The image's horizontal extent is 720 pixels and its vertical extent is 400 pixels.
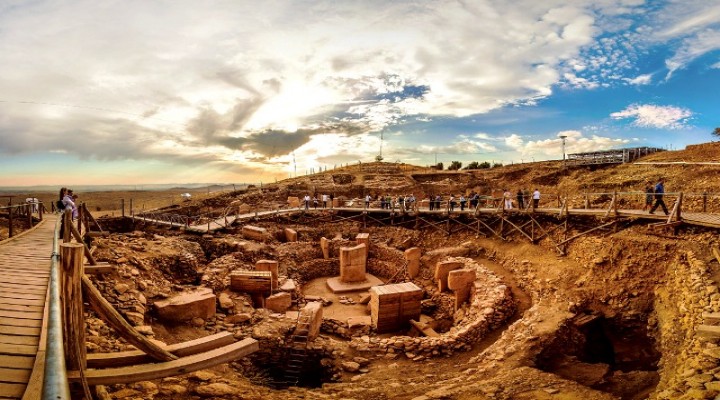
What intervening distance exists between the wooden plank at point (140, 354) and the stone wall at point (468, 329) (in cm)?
513

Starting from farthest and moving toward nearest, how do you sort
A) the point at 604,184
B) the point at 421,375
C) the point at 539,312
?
1. the point at 604,184
2. the point at 539,312
3. the point at 421,375

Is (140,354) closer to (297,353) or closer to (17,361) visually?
(17,361)

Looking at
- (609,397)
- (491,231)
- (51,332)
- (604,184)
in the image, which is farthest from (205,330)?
(604,184)

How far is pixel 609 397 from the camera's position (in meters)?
5.82

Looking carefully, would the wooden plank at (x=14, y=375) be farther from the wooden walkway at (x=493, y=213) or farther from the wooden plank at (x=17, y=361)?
the wooden walkway at (x=493, y=213)

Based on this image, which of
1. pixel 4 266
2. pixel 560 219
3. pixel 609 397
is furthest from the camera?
pixel 560 219

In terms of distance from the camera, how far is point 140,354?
4031mm

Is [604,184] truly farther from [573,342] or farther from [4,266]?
[4,266]

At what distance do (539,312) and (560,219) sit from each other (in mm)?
6396

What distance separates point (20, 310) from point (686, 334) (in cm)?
1142

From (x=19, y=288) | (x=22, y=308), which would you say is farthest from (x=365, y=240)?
(x=22, y=308)

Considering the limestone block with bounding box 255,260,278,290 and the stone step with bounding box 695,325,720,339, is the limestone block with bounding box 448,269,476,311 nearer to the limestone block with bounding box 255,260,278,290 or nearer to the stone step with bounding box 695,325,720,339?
the limestone block with bounding box 255,260,278,290

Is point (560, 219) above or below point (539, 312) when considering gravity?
above

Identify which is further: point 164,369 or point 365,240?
point 365,240
